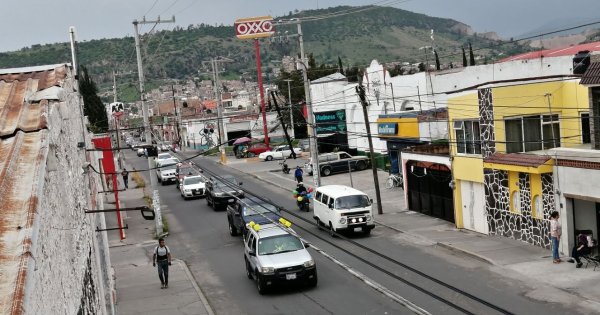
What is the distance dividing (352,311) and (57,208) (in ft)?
43.4

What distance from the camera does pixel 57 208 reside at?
607cm

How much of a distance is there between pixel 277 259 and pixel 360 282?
2657 millimetres

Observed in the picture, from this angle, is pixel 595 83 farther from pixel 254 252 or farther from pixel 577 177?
pixel 254 252

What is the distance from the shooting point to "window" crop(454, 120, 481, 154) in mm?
28219

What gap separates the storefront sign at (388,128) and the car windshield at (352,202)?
14.4m

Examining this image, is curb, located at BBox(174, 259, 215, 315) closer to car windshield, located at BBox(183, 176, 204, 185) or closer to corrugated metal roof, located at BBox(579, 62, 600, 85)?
corrugated metal roof, located at BBox(579, 62, 600, 85)

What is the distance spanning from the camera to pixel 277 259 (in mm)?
21062

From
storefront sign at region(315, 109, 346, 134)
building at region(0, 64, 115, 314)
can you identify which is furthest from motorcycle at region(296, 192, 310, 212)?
building at region(0, 64, 115, 314)

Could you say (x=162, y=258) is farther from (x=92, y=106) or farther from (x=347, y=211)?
(x=92, y=106)

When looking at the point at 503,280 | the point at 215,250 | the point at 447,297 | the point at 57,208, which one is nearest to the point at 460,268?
the point at 503,280

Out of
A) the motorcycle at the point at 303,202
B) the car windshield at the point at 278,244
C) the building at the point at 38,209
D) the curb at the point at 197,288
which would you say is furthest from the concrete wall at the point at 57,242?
the motorcycle at the point at 303,202

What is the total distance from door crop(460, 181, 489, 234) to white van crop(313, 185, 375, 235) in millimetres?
3916

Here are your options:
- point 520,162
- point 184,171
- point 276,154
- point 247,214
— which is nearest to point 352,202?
point 247,214

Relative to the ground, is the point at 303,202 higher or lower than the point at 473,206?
lower
